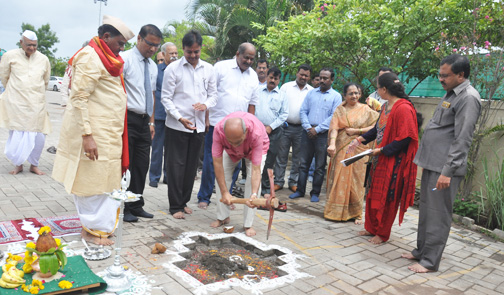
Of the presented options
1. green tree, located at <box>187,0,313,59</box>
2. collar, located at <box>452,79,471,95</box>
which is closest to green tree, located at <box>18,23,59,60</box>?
green tree, located at <box>187,0,313,59</box>

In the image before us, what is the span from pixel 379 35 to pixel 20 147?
643cm

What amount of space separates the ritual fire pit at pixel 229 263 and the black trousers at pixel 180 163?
0.75m

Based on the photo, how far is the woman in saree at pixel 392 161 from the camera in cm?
444

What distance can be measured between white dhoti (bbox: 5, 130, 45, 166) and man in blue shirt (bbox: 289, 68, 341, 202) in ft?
14.0

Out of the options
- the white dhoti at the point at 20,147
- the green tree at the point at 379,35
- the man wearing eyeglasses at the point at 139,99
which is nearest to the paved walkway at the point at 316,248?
the white dhoti at the point at 20,147

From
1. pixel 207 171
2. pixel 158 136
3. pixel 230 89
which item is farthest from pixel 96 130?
pixel 158 136

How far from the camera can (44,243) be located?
2.94 metres

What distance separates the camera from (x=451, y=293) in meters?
3.57

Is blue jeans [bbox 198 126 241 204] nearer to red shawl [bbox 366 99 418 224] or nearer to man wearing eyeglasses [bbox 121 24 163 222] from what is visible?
man wearing eyeglasses [bbox 121 24 163 222]

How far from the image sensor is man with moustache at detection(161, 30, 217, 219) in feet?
16.0

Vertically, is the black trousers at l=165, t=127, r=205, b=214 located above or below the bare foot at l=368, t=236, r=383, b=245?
above

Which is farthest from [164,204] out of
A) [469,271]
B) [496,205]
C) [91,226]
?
[496,205]

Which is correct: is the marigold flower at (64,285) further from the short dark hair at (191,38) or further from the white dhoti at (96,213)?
the short dark hair at (191,38)

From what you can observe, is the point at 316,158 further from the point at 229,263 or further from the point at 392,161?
the point at 229,263
